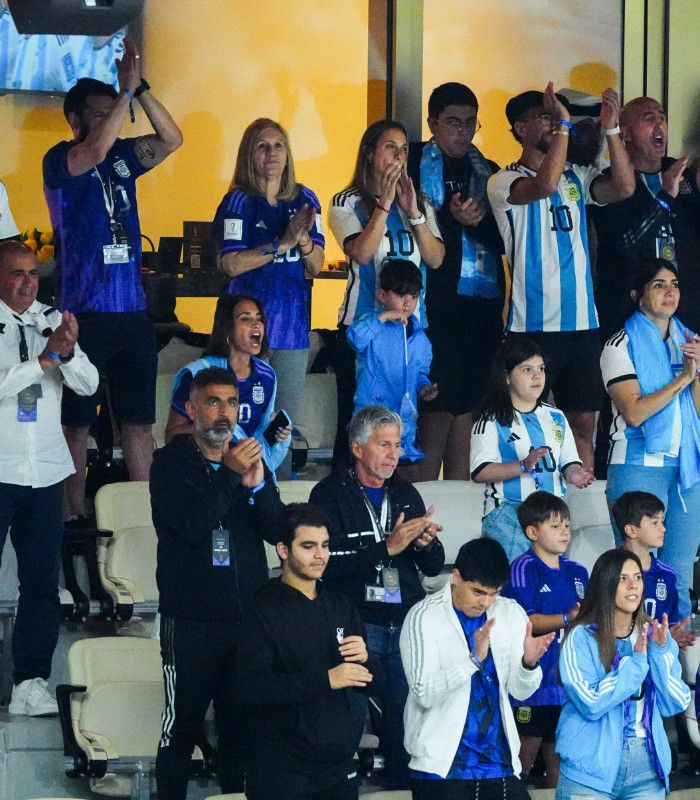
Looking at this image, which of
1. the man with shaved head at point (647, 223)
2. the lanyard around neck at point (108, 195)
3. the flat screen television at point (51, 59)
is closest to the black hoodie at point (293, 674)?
the lanyard around neck at point (108, 195)

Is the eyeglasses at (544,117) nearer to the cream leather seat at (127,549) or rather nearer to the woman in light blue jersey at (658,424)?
the woman in light blue jersey at (658,424)

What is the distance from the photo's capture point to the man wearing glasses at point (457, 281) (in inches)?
267

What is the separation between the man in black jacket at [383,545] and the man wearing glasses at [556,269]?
4.83 feet

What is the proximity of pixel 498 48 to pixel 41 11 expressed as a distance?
2.70 metres

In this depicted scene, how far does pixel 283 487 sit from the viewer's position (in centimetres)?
621

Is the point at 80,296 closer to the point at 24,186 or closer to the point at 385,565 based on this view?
the point at 385,565

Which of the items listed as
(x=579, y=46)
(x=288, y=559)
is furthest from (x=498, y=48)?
(x=288, y=559)

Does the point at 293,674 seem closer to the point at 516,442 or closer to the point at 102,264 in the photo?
the point at 516,442

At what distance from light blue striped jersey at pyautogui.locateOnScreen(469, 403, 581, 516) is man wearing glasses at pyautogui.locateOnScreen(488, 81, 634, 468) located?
663 millimetres

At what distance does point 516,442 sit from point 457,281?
1136 mm

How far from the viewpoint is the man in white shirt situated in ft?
17.9

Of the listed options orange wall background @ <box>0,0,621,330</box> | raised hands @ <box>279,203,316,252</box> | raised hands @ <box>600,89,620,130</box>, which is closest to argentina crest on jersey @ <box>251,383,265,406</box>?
raised hands @ <box>279,203,316,252</box>

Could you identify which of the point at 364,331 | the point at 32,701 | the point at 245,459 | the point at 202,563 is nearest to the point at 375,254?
the point at 364,331

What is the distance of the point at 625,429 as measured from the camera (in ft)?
19.9
